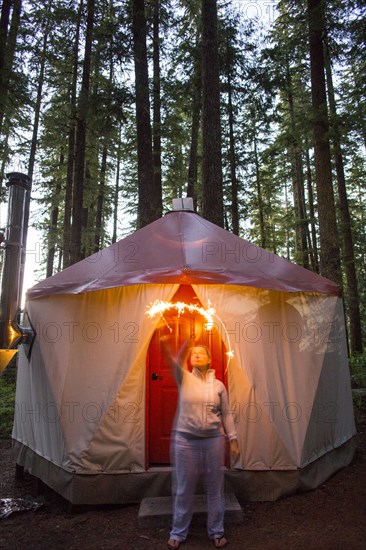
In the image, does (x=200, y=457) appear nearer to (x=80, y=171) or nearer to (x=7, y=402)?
(x=7, y=402)

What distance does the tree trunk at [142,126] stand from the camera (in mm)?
8367

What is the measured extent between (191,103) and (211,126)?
5.18 m

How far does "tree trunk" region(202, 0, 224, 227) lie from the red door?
2554mm

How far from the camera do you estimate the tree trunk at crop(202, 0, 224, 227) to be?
277 inches

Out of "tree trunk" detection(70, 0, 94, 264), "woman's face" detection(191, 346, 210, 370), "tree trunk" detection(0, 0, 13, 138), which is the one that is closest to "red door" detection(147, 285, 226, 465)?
"woman's face" detection(191, 346, 210, 370)

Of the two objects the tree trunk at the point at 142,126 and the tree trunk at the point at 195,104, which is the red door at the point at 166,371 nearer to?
the tree trunk at the point at 142,126

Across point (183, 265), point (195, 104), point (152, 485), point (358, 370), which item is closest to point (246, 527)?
point (152, 485)

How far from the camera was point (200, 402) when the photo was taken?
3432mm

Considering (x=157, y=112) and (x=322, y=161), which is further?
(x=157, y=112)

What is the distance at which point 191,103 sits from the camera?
11797 millimetres

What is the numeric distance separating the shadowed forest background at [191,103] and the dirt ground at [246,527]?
429 centimetres

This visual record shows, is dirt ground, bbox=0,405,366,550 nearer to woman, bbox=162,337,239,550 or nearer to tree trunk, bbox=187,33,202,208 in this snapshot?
woman, bbox=162,337,239,550

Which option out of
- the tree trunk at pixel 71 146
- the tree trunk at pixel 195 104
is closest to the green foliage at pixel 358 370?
the tree trunk at pixel 195 104

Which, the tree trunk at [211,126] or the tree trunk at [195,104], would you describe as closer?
the tree trunk at [211,126]
